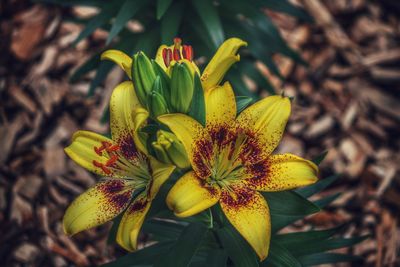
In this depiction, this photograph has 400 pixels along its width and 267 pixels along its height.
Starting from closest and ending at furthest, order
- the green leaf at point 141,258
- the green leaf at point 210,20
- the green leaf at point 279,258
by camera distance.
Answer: the green leaf at point 279,258 → the green leaf at point 141,258 → the green leaf at point 210,20

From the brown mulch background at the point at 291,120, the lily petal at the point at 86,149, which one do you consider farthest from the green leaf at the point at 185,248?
the brown mulch background at the point at 291,120

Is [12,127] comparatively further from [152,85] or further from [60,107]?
[152,85]

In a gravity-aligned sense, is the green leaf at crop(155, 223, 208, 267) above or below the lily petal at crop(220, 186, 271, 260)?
below

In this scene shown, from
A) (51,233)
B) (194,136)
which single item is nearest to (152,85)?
(194,136)

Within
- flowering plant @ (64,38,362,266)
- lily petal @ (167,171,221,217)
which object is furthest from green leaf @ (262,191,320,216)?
lily petal @ (167,171,221,217)

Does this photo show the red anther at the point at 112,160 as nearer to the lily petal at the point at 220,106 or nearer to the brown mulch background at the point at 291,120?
the lily petal at the point at 220,106

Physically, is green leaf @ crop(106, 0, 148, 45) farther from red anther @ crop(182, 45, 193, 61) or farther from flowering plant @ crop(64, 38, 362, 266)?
red anther @ crop(182, 45, 193, 61)

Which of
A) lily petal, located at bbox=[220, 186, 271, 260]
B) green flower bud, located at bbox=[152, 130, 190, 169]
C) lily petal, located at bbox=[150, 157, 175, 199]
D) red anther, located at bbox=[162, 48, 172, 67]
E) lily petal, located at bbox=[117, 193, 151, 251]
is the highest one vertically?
red anther, located at bbox=[162, 48, 172, 67]
